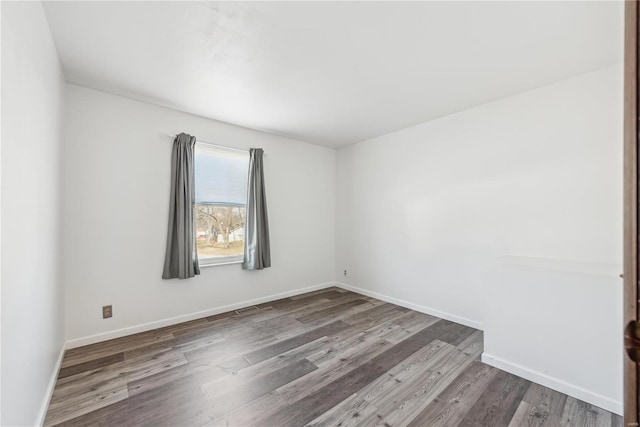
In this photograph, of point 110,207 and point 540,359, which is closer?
point 540,359

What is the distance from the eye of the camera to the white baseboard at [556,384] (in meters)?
1.72

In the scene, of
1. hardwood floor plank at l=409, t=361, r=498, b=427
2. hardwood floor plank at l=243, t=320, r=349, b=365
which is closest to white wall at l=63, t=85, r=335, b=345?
hardwood floor plank at l=243, t=320, r=349, b=365

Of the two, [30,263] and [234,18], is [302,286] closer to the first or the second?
[30,263]

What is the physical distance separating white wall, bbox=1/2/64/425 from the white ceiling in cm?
41

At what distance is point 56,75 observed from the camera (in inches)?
79.4

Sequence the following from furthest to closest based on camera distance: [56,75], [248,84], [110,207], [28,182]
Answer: [110,207] < [248,84] < [56,75] < [28,182]

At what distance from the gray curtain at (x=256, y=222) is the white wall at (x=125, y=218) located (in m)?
0.20

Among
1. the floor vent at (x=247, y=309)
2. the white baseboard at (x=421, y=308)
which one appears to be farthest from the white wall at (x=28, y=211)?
the white baseboard at (x=421, y=308)

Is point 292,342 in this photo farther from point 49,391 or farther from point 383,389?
point 49,391

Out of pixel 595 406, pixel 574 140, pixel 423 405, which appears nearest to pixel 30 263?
pixel 423 405

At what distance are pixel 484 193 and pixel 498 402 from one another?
1951mm

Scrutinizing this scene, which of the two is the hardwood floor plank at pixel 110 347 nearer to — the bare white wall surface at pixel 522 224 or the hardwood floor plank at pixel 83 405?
the hardwood floor plank at pixel 83 405

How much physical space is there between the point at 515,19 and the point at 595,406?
8.53 feet

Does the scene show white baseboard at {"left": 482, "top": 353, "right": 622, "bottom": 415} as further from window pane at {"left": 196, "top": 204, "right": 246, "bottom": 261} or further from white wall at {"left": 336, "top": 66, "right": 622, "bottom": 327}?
window pane at {"left": 196, "top": 204, "right": 246, "bottom": 261}
